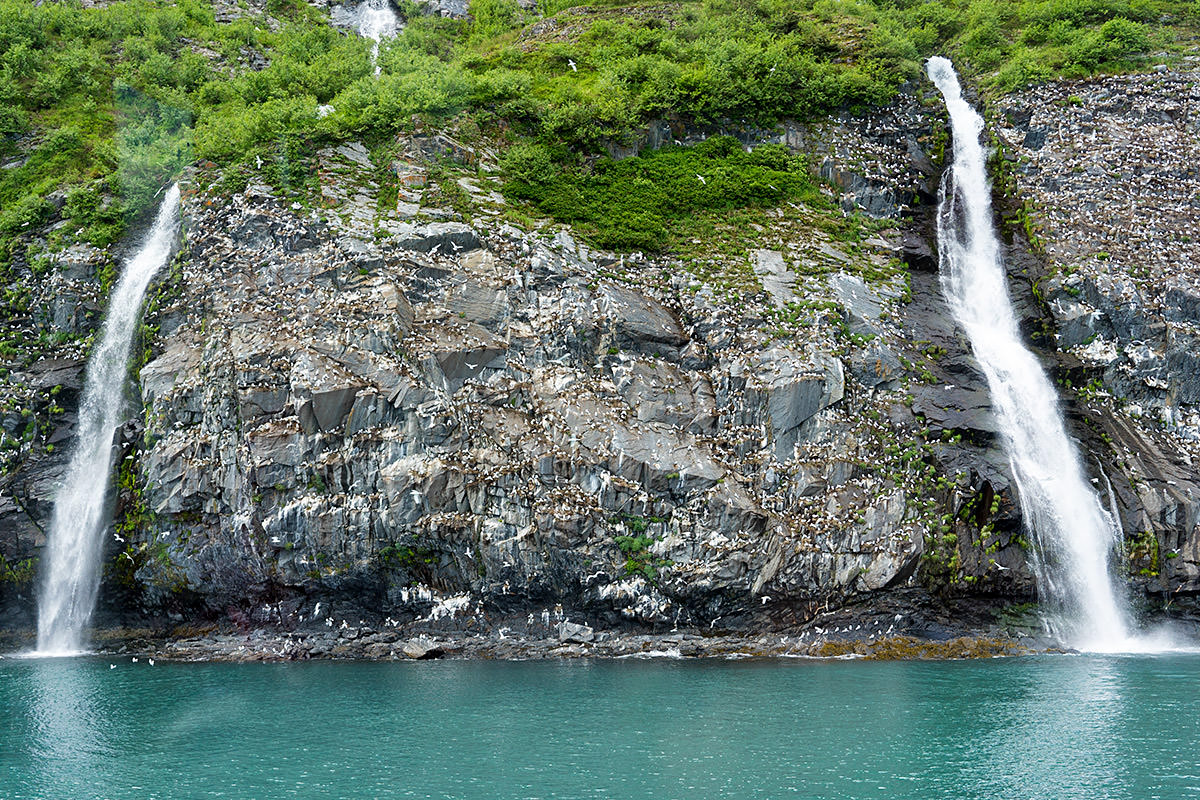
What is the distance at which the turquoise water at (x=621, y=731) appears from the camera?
14.9 metres

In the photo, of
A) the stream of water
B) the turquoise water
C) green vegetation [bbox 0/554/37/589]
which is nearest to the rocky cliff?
green vegetation [bbox 0/554/37/589]

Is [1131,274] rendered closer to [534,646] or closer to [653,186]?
[653,186]

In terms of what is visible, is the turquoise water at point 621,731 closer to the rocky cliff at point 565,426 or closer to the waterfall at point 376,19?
the rocky cliff at point 565,426

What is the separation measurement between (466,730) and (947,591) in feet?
53.1

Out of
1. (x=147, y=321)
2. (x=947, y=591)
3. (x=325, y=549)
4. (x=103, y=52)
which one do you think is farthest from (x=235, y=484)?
(x=103, y=52)

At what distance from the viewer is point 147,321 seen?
3116 cm

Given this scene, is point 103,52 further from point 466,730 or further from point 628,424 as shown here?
point 466,730

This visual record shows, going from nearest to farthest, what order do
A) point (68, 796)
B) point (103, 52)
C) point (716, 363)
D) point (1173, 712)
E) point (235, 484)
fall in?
point (68, 796), point (1173, 712), point (235, 484), point (716, 363), point (103, 52)

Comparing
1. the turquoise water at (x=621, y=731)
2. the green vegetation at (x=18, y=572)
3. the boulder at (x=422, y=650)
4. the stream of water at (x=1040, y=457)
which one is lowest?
the turquoise water at (x=621, y=731)

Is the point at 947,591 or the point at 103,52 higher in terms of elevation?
the point at 103,52

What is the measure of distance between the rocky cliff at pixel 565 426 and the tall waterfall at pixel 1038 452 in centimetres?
76

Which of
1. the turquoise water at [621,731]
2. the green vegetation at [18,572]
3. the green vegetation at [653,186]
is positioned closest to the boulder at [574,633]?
the turquoise water at [621,731]

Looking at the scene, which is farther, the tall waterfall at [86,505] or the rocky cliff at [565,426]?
the tall waterfall at [86,505]

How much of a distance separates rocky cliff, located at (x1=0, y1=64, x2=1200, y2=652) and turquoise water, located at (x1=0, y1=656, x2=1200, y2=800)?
11.7 ft
